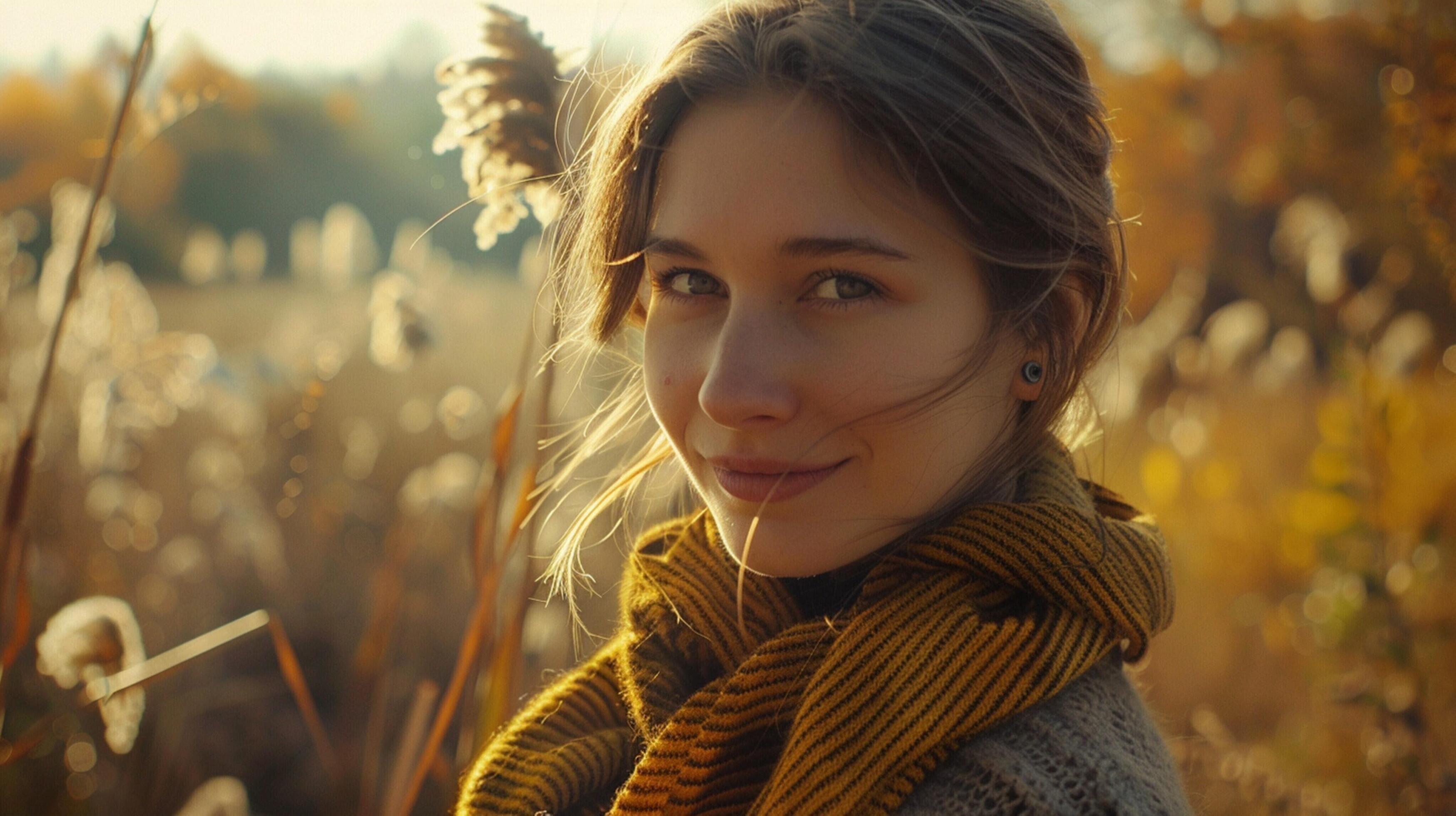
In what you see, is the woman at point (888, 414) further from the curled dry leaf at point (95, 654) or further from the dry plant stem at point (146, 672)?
Answer: the curled dry leaf at point (95, 654)

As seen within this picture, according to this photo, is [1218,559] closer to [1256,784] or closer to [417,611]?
[1256,784]

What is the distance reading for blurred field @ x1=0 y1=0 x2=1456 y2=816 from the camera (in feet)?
7.44

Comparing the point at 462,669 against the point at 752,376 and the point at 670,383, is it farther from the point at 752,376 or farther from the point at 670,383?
the point at 752,376

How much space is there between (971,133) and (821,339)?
0.28m

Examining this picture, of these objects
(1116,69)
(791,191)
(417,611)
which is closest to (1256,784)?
(791,191)

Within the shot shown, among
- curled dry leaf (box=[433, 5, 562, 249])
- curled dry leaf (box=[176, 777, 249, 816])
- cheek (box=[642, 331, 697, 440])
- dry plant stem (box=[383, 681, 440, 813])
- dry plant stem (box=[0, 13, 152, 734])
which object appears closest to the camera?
cheek (box=[642, 331, 697, 440])

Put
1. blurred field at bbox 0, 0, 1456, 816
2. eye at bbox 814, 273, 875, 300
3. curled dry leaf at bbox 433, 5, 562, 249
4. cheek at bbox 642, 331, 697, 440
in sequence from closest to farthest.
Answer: eye at bbox 814, 273, 875, 300, cheek at bbox 642, 331, 697, 440, curled dry leaf at bbox 433, 5, 562, 249, blurred field at bbox 0, 0, 1456, 816

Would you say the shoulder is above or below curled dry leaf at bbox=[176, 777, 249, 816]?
above

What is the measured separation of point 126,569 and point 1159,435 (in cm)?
416

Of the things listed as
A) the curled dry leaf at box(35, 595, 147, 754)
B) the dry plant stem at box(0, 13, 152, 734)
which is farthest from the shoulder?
the curled dry leaf at box(35, 595, 147, 754)

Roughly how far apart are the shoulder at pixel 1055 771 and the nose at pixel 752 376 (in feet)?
1.31

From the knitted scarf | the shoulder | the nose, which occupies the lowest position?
the shoulder

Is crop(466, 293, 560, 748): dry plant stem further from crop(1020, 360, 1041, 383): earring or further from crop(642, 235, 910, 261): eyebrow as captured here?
crop(1020, 360, 1041, 383): earring

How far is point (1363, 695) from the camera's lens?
79.1 inches
